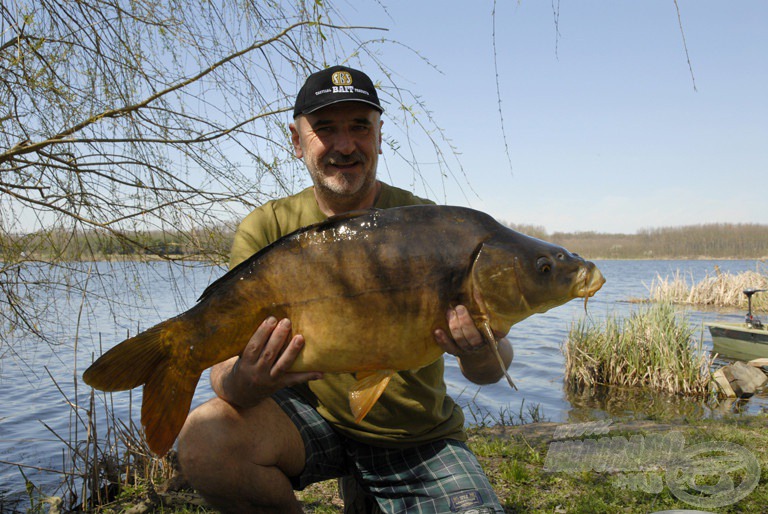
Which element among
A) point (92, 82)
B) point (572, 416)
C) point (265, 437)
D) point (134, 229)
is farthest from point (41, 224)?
point (572, 416)

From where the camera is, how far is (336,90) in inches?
117

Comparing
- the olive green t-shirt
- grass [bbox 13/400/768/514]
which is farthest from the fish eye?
grass [bbox 13/400/768/514]

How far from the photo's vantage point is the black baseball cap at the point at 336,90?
9.69 ft

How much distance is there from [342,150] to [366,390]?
4.34 ft

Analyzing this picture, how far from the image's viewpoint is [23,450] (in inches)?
254

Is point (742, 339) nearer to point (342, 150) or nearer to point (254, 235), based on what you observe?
point (342, 150)

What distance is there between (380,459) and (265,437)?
0.61 m

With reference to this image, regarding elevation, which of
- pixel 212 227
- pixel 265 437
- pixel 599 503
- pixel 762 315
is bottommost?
pixel 762 315

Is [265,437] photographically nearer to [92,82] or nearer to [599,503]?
[599,503]

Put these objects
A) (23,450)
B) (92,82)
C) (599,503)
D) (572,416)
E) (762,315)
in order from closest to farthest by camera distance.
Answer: (599,503) < (92,82) < (23,450) < (572,416) < (762,315)

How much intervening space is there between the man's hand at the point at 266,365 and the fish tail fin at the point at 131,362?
32 centimetres

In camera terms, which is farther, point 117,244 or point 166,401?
point 117,244

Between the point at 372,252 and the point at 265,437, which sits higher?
the point at 372,252

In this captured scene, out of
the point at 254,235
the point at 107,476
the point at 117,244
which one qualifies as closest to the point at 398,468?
the point at 254,235
